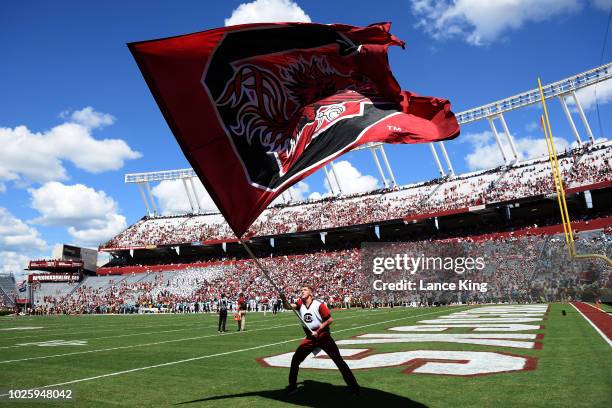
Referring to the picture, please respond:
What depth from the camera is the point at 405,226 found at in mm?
53281

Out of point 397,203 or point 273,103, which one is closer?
point 273,103

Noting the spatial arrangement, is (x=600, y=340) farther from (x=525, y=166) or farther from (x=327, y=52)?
(x=525, y=166)

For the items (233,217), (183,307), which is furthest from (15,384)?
(183,307)

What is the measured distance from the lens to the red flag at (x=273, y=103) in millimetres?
7109

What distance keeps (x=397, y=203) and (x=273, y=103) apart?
163ft

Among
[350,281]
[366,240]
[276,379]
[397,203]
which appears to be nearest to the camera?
[276,379]

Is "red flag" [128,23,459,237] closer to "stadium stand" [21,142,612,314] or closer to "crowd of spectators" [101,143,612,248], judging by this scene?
"stadium stand" [21,142,612,314]

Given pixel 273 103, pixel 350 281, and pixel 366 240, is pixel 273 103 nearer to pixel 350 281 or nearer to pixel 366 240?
pixel 350 281

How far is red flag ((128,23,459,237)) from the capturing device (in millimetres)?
7109

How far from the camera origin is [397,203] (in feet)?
184

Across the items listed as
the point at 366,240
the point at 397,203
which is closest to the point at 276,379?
the point at 366,240

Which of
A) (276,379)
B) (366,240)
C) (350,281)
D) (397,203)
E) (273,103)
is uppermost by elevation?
(397,203)

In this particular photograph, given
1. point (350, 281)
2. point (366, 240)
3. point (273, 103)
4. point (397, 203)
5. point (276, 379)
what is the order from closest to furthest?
point (273, 103) → point (276, 379) → point (350, 281) → point (397, 203) → point (366, 240)

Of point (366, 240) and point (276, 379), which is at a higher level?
point (366, 240)
